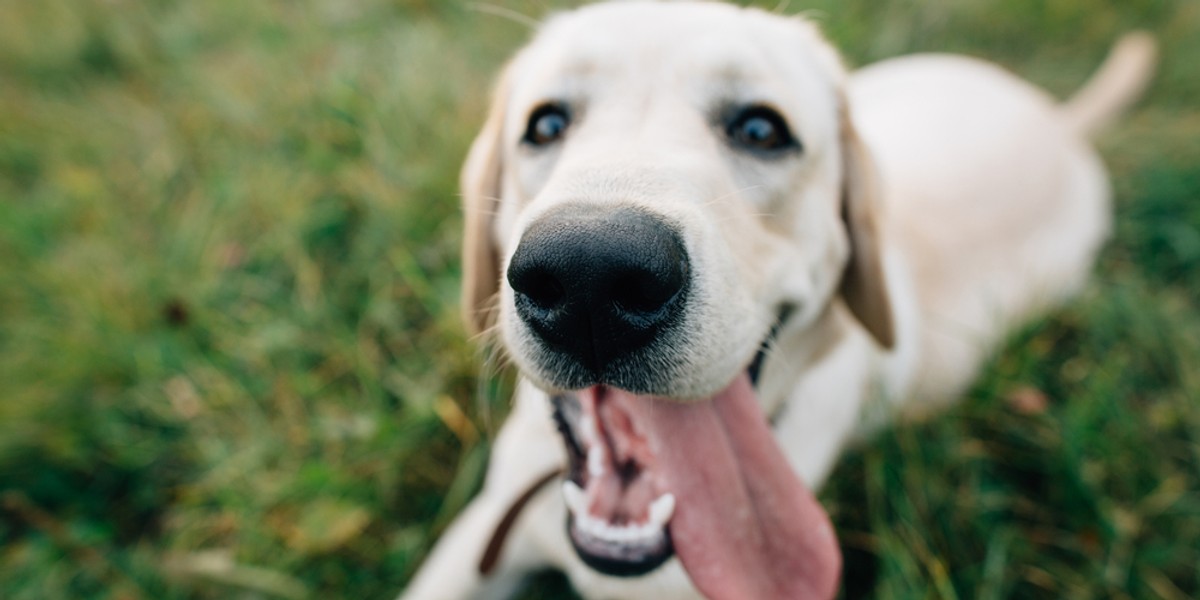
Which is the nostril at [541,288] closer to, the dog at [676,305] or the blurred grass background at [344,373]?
the dog at [676,305]

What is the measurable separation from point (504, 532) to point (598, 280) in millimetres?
1097

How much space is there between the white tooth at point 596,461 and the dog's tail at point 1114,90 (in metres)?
3.48

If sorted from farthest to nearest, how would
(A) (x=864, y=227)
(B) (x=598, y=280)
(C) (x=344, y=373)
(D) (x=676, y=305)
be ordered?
(C) (x=344, y=373) < (A) (x=864, y=227) < (D) (x=676, y=305) < (B) (x=598, y=280)

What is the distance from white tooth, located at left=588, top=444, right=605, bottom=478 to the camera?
5.85 feet

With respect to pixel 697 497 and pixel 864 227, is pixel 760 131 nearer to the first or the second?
pixel 864 227

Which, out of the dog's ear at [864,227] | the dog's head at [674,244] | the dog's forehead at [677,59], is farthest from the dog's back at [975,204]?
the dog's forehead at [677,59]

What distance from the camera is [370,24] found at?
4.60 metres

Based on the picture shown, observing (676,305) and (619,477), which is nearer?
(676,305)

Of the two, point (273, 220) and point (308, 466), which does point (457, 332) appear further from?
point (273, 220)

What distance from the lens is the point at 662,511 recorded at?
166 cm

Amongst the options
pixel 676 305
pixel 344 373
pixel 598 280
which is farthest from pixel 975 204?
pixel 344 373

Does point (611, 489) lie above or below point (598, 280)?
below

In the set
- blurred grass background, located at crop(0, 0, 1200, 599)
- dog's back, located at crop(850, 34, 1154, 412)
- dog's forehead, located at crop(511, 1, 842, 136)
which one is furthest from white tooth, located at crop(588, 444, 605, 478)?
dog's back, located at crop(850, 34, 1154, 412)

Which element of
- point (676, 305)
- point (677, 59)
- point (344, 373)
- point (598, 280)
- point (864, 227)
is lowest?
point (344, 373)
